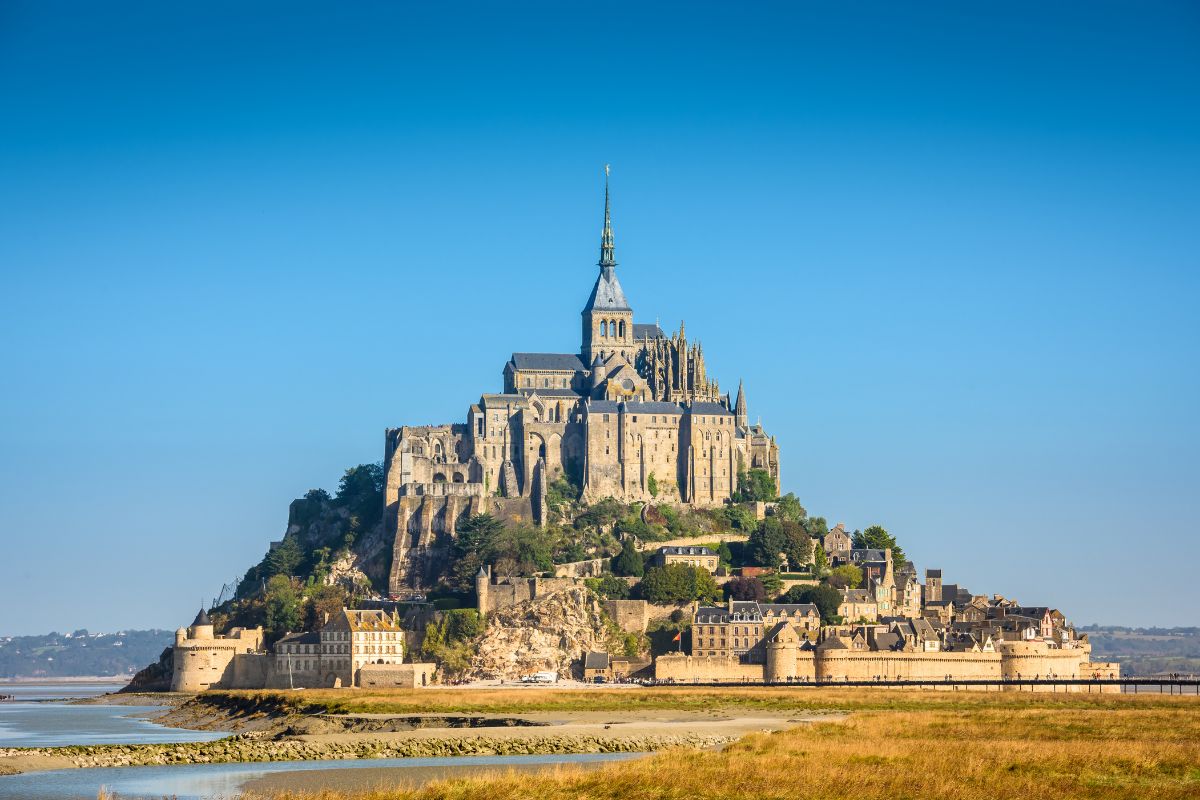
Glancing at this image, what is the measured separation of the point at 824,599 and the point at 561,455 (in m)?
23.2

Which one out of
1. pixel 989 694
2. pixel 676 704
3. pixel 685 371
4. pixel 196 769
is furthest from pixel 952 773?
pixel 685 371

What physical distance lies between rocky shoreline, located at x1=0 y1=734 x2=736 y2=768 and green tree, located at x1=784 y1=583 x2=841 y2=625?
47.1 m

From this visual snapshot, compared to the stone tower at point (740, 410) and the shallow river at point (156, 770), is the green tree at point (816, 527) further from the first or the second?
the shallow river at point (156, 770)

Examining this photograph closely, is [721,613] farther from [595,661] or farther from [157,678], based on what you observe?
[157,678]

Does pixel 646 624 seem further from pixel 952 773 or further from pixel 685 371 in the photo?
pixel 952 773

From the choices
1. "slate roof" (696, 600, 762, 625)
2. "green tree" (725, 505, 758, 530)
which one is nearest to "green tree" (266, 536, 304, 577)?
"green tree" (725, 505, 758, 530)

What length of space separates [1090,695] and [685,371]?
1960 inches

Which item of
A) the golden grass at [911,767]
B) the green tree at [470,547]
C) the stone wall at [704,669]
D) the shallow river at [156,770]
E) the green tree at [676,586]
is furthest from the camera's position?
the green tree at [470,547]

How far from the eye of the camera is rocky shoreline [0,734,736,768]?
5612 cm

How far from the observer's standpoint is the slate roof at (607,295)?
13125 cm

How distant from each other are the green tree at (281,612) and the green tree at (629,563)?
1992 cm

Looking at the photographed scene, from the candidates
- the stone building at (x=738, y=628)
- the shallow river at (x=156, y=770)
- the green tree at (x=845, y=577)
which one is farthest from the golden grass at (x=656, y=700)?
the green tree at (x=845, y=577)

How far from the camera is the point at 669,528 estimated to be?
11731 cm

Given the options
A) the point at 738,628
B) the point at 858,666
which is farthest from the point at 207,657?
the point at 858,666
